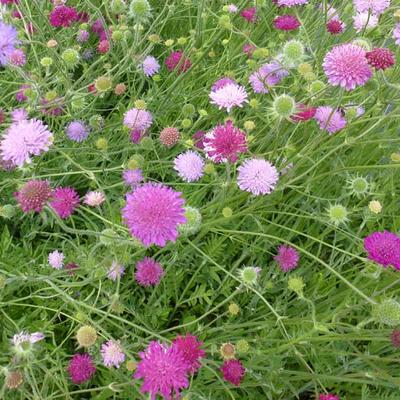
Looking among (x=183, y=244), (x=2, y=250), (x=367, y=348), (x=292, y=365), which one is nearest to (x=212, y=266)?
(x=183, y=244)

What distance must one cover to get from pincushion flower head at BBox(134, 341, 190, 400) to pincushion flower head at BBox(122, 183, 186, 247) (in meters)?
0.22

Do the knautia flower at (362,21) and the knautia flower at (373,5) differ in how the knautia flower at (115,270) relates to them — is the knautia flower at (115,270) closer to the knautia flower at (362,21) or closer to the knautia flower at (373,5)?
the knautia flower at (373,5)

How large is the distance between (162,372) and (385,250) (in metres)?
0.55

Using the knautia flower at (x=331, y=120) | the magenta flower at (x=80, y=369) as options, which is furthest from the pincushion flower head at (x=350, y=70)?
the magenta flower at (x=80, y=369)

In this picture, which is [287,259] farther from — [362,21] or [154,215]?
[362,21]

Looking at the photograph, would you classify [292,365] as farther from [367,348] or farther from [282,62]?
[282,62]

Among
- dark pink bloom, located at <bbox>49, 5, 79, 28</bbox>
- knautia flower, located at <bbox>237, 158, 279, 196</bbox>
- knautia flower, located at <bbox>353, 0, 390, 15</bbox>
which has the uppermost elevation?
knautia flower, located at <bbox>353, 0, 390, 15</bbox>

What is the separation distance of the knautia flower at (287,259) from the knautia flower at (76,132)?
722 mm

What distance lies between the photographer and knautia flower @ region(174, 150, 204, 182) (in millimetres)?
1395

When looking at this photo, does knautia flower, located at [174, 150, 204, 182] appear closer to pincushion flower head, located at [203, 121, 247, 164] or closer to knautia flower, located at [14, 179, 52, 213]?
pincushion flower head, located at [203, 121, 247, 164]

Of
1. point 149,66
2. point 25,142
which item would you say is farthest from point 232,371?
point 149,66

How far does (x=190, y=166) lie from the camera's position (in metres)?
1.40

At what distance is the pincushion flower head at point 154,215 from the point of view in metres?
0.90

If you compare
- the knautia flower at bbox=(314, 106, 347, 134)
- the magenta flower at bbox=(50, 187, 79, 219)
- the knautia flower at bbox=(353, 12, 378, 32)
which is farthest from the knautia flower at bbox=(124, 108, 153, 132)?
the knautia flower at bbox=(353, 12, 378, 32)
